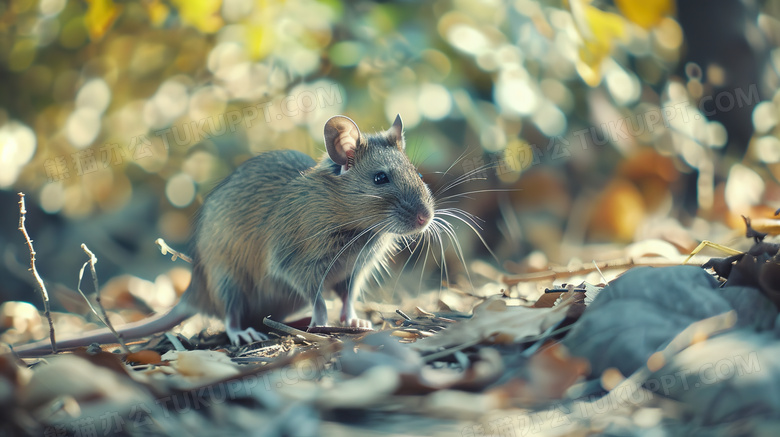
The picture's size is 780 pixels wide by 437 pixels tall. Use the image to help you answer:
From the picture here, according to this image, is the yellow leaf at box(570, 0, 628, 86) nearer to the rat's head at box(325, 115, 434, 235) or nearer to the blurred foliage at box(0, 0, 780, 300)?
the blurred foliage at box(0, 0, 780, 300)

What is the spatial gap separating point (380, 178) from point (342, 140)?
0.33 metres

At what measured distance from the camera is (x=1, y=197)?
19.0 ft

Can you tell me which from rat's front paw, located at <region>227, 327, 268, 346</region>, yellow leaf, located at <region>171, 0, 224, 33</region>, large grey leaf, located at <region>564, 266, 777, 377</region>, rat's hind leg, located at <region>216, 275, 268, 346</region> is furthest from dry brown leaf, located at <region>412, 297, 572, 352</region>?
yellow leaf, located at <region>171, 0, 224, 33</region>

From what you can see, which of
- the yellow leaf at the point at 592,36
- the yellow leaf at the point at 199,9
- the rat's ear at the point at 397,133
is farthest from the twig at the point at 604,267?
the yellow leaf at the point at 199,9

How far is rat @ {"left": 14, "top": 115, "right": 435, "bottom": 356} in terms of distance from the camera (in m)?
3.52

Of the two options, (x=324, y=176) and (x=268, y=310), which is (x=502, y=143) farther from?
(x=268, y=310)

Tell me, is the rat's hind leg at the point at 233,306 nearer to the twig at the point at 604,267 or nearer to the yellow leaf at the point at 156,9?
the twig at the point at 604,267

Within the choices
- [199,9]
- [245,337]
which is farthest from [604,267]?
[199,9]

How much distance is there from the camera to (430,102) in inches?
205

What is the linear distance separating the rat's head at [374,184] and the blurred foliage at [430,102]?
152cm

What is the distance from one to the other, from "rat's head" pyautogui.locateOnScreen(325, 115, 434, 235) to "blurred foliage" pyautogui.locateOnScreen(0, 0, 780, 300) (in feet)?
5.00

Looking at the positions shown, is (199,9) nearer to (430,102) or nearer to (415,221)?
(430,102)

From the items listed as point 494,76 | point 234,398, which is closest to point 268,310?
point 234,398

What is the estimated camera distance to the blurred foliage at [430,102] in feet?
16.7
